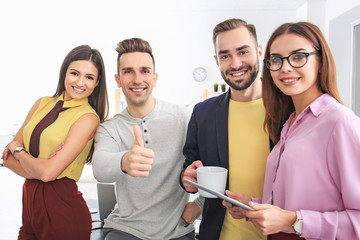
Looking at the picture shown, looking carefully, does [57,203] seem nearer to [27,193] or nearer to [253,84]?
[27,193]

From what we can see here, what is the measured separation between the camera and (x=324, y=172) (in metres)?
0.91

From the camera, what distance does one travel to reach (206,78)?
682 cm

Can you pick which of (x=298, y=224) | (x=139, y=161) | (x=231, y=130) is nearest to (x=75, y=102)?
(x=139, y=161)

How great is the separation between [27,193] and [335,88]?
1.55 metres

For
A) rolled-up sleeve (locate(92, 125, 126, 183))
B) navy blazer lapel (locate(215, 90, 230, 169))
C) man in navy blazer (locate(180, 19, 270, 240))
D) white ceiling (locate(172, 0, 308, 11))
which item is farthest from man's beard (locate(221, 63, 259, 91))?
white ceiling (locate(172, 0, 308, 11))

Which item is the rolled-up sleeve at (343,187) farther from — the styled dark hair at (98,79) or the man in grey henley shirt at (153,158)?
the styled dark hair at (98,79)

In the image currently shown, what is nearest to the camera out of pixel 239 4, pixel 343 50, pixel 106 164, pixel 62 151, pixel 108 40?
pixel 106 164

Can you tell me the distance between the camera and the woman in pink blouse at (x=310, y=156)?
86 centimetres

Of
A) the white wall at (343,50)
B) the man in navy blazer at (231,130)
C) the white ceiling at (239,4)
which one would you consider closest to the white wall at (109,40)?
the white ceiling at (239,4)

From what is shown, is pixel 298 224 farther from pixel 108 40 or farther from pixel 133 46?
pixel 108 40

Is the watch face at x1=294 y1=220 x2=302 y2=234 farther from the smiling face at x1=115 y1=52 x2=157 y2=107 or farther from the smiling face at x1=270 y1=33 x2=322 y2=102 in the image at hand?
the smiling face at x1=115 y1=52 x2=157 y2=107

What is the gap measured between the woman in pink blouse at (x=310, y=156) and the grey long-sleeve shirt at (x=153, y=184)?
1.89ft

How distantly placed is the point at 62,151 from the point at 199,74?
5.49 metres

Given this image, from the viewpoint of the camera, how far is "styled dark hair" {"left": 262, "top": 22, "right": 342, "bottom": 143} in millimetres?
1015
